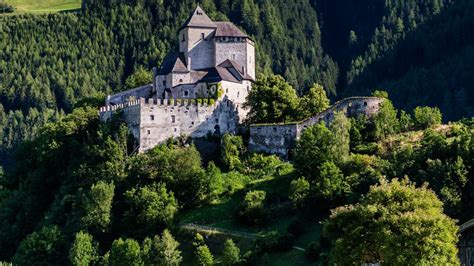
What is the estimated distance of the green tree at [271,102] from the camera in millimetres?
95438

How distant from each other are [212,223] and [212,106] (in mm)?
17108

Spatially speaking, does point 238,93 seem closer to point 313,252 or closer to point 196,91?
point 196,91

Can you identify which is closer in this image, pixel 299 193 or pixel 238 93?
pixel 299 193

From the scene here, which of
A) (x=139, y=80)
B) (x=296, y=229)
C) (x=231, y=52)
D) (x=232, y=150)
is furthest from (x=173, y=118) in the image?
(x=139, y=80)

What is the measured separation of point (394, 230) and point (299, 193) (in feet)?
89.4

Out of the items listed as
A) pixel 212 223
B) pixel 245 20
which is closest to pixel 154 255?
pixel 212 223

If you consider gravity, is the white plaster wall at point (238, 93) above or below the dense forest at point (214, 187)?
above

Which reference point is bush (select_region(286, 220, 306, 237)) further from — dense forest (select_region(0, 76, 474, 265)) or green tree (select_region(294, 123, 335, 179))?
green tree (select_region(294, 123, 335, 179))

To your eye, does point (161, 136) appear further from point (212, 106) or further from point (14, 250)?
point (14, 250)

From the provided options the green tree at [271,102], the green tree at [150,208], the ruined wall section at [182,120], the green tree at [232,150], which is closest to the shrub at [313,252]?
the green tree at [150,208]

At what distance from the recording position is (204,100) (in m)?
96.2

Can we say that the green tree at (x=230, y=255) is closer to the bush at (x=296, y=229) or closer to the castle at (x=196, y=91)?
the bush at (x=296, y=229)

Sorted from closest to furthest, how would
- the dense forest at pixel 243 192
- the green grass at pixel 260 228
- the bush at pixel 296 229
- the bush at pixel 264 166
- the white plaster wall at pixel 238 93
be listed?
the dense forest at pixel 243 192, the green grass at pixel 260 228, the bush at pixel 296 229, the bush at pixel 264 166, the white plaster wall at pixel 238 93

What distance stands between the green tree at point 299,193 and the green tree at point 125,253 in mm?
15749
